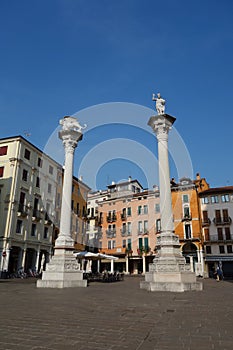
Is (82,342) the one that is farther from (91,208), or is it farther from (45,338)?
(91,208)

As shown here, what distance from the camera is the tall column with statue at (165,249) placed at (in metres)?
13.8

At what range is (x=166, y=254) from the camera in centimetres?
1505

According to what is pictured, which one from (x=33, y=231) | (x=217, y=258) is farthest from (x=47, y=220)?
(x=217, y=258)

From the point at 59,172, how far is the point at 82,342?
39.0 m

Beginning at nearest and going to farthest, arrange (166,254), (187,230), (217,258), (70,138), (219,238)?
(166,254) < (70,138) < (217,258) < (219,238) < (187,230)

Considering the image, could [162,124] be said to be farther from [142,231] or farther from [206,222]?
[142,231]

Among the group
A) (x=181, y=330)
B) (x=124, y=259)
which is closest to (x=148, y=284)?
(x=181, y=330)

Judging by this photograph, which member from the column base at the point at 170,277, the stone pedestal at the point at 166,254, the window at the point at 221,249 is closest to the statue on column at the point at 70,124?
the stone pedestal at the point at 166,254

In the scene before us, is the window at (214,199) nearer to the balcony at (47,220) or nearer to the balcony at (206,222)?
the balcony at (206,222)

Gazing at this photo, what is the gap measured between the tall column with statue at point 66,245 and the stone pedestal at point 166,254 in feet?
13.7

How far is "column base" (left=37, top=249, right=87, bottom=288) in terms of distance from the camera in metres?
15.4

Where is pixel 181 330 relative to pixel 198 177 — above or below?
below

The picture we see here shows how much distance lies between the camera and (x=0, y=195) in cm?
3278

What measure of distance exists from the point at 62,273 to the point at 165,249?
588 cm
